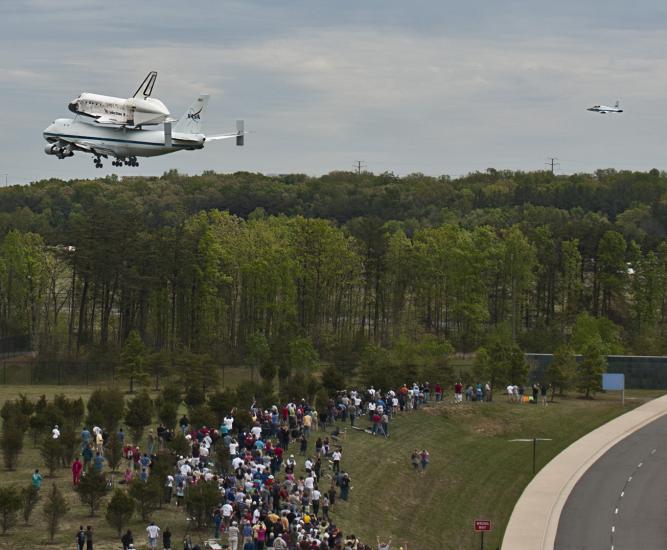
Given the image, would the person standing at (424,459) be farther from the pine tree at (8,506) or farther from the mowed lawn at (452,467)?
the pine tree at (8,506)

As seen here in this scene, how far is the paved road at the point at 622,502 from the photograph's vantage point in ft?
184

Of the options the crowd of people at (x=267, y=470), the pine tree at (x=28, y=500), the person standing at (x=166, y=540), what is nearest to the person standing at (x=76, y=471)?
the crowd of people at (x=267, y=470)

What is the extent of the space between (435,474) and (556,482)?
5.78 m

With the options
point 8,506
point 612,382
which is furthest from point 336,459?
point 612,382

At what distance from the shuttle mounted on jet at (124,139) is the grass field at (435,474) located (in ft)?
46.1

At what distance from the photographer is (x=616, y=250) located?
122500 mm

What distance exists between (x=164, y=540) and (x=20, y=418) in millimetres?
17519

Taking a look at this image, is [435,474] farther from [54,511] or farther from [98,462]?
[54,511]

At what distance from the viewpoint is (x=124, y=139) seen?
236 ft

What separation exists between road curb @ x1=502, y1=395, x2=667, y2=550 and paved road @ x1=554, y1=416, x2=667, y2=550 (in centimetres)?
43

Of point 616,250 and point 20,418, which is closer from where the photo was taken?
point 20,418

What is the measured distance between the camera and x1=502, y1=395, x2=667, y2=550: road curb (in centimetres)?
5588

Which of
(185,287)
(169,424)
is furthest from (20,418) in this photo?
(185,287)

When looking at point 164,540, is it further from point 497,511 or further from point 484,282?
point 484,282
